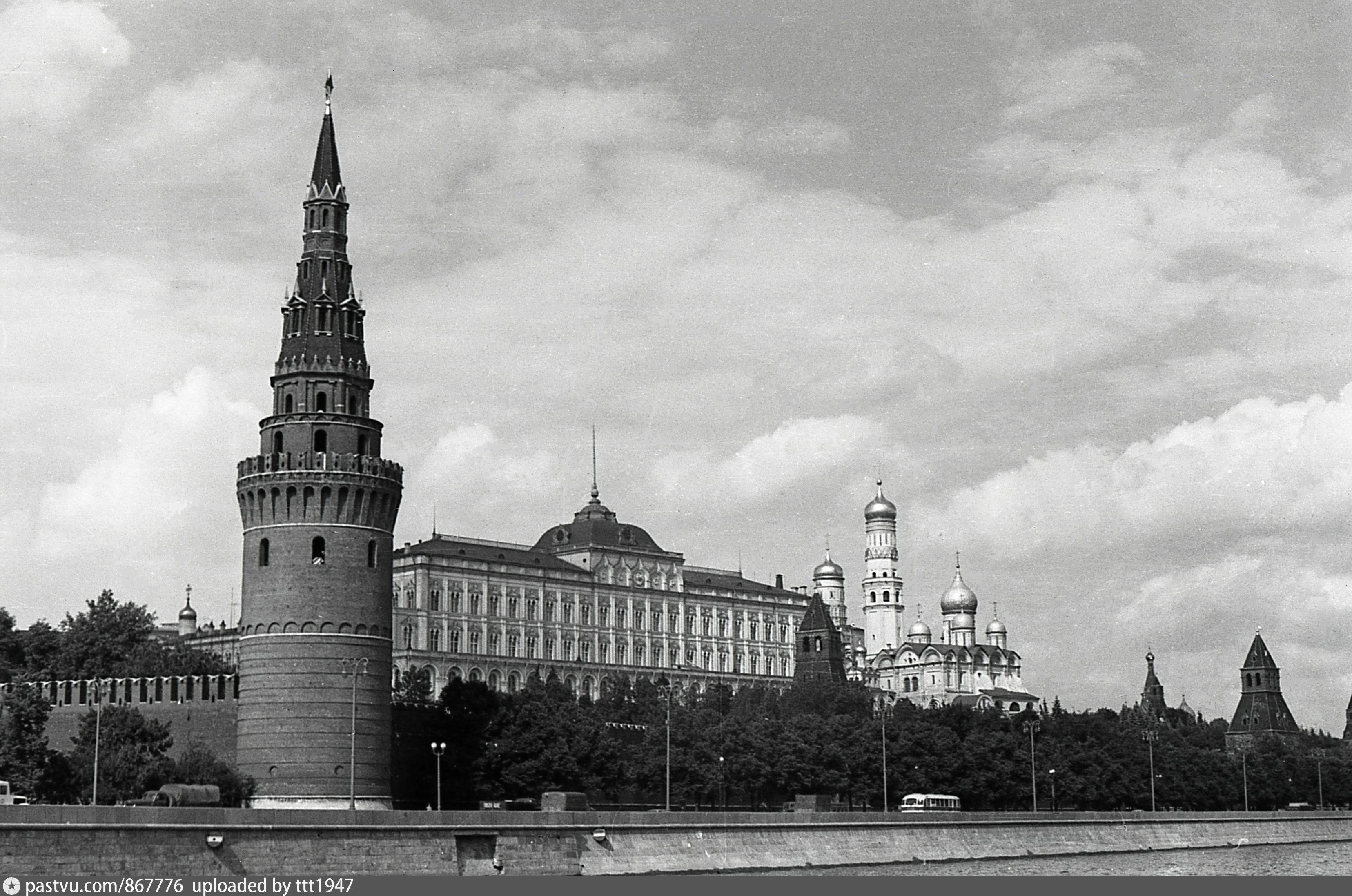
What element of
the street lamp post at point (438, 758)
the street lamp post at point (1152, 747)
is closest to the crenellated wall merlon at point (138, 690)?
the street lamp post at point (438, 758)

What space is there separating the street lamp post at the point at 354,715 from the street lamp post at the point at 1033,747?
46.0 meters

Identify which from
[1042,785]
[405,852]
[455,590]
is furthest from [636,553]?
[405,852]

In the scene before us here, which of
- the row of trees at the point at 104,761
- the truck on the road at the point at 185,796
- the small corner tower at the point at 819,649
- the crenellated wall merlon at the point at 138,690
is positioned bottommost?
the truck on the road at the point at 185,796

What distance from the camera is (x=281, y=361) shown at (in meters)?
89.1

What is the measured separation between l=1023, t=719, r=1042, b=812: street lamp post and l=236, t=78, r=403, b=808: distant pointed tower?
45.9 m

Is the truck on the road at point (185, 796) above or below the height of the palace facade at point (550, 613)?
below

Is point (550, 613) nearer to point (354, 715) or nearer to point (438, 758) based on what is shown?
point (438, 758)

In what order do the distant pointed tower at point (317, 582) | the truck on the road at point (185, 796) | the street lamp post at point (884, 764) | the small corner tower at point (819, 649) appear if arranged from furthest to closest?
the small corner tower at point (819, 649) < the street lamp post at point (884, 764) < the distant pointed tower at point (317, 582) < the truck on the road at point (185, 796)

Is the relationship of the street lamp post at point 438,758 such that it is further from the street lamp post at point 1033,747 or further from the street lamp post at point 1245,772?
the street lamp post at point 1245,772

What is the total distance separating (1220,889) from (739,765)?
47518 millimetres

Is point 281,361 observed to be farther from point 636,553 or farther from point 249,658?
point 636,553

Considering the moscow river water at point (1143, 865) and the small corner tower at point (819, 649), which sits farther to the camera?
the small corner tower at point (819, 649)

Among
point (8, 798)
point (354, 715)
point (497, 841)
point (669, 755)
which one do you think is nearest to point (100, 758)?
point (354, 715)

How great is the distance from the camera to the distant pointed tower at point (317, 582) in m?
84.0
